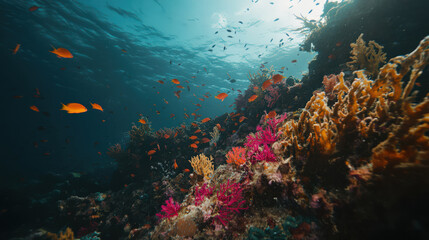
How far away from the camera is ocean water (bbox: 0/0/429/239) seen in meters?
1.54

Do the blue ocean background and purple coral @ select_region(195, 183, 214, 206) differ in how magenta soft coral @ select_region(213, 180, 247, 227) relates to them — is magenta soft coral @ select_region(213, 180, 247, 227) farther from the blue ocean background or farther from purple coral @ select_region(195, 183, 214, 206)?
the blue ocean background

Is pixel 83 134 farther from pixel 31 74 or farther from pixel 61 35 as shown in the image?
pixel 61 35

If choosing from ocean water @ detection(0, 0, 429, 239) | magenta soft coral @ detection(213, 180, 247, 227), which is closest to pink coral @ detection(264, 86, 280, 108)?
ocean water @ detection(0, 0, 429, 239)

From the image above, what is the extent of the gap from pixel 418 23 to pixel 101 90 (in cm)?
4384

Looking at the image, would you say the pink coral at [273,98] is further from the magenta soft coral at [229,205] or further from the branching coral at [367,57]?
the magenta soft coral at [229,205]

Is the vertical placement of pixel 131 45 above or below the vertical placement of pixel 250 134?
above

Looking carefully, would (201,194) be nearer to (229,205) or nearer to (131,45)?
(229,205)

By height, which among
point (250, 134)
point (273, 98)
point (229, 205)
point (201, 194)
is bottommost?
point (201, 194)

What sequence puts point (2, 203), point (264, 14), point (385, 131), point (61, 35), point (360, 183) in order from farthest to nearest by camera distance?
1. point (61, 35)
2. point (264, 14)
3. point (2, 203)
4. point (385, 131)
5. point (360, 183)

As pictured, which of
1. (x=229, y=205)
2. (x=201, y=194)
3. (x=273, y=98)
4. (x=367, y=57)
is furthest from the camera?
(x=273, y=98)

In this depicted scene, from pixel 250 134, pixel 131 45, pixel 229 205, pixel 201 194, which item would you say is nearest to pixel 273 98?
pixel 250 134

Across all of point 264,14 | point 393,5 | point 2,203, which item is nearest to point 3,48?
point 2,203

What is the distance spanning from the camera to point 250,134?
4945mm

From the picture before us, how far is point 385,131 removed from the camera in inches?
69.3
